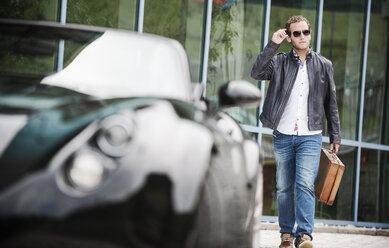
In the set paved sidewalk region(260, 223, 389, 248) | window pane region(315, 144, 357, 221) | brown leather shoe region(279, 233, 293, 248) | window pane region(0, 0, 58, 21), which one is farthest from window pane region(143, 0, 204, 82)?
brown leather shoe region(279, 233, 293, 248)

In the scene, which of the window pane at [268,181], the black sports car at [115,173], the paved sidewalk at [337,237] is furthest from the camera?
the window pane at [268,181]

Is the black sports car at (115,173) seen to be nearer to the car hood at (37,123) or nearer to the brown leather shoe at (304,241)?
the car hood at (37,123)

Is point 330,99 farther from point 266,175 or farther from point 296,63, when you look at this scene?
point 266,175

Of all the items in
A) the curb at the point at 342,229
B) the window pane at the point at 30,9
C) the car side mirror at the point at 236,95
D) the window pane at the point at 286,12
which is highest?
the window pane at the point at 286,12

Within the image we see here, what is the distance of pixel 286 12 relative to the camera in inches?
373

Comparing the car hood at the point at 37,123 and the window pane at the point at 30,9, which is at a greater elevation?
the window pane at the point at 30,9

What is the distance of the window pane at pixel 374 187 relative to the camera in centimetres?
1010

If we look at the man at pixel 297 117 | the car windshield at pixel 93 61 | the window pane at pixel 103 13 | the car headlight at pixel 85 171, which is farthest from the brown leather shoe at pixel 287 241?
the window pane at pixel 103 13

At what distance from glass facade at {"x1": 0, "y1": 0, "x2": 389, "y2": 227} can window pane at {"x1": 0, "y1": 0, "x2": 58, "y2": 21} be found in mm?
13

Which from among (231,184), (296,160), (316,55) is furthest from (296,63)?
(231,184)

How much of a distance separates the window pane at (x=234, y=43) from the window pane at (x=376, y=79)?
7.90 ft

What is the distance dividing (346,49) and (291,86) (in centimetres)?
542

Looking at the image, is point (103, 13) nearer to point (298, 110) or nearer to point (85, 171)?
point (298, 110)

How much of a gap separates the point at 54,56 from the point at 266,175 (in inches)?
240
